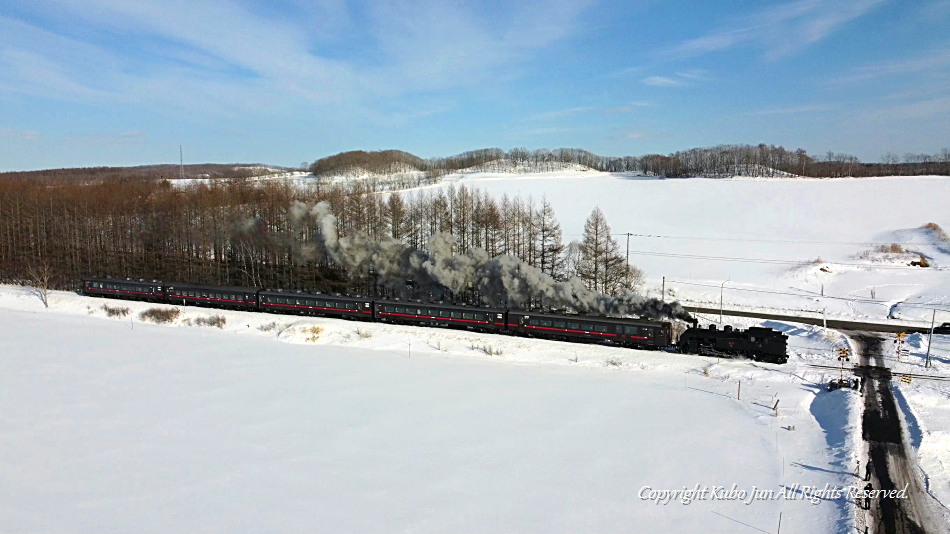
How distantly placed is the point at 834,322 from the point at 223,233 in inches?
2272

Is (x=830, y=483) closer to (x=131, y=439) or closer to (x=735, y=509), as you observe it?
(x=735, y=509)

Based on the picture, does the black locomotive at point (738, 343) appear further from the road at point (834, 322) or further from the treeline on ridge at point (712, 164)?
the treeline on ridge at point (712, 164)

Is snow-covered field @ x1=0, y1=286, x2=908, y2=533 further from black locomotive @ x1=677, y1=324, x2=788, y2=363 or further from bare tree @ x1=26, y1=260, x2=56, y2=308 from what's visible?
bare tree @ x1=26, y1=260, x2=56, y2=308

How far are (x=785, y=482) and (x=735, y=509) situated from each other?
3032 mm

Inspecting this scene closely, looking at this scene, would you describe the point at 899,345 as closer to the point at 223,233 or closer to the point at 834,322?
the point at 834,322

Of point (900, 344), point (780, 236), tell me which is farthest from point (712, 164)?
point (900, 344)

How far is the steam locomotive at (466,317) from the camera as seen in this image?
105 feet

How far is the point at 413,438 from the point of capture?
2216 cm

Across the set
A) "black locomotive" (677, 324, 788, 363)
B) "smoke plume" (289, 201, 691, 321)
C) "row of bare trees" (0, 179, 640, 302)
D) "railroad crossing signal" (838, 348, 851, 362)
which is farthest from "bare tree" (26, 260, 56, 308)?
"railroad crossing signal" (838, 348, 851, 362)

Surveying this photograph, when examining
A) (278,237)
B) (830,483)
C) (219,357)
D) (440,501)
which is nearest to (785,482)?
(830,483)

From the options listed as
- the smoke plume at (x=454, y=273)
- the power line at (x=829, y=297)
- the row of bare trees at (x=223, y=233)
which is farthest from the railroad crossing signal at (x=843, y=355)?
the row of bare trees at (x=223, y=233)

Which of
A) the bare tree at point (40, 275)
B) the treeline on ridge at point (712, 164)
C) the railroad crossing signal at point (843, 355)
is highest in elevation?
the treeline on ridge at point (712, 164)

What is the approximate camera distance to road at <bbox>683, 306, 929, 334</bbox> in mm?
38688

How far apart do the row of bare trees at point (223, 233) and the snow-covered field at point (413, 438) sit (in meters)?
18.0
